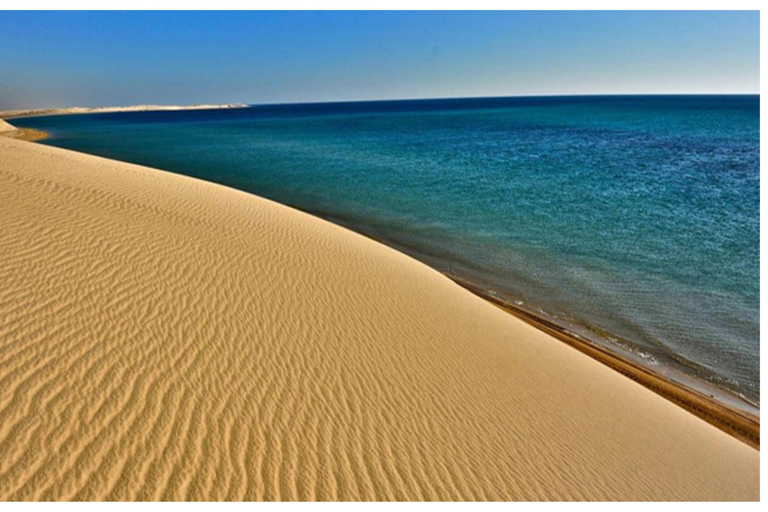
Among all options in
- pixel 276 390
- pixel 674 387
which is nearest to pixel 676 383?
pixel 674 387

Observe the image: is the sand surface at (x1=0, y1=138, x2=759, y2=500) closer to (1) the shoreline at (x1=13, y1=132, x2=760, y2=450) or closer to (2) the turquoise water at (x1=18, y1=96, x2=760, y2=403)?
(1) the shoreline at (x1=13, y1=132, x2=760, y2=450)

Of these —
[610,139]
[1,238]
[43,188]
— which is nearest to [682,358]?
[1,238]

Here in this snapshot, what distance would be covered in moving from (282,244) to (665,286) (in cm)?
1039

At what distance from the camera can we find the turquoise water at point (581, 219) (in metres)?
10.4

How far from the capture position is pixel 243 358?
5441 mm

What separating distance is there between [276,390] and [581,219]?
650 inches

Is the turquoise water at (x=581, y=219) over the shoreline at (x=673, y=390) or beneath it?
over

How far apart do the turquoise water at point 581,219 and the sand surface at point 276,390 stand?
292cm

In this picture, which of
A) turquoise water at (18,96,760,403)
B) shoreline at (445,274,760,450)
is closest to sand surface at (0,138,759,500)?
shoreline at (445,274,760,450)

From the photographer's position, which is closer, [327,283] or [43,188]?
[327,283]

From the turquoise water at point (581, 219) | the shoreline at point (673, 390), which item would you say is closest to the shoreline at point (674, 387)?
the shoreline at point (673, 390)

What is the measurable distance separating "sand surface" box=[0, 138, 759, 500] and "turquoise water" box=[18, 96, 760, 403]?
9.59 ft

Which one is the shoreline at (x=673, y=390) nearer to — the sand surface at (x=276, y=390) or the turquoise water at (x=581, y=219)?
the sand surface at (x=276, y=390)
